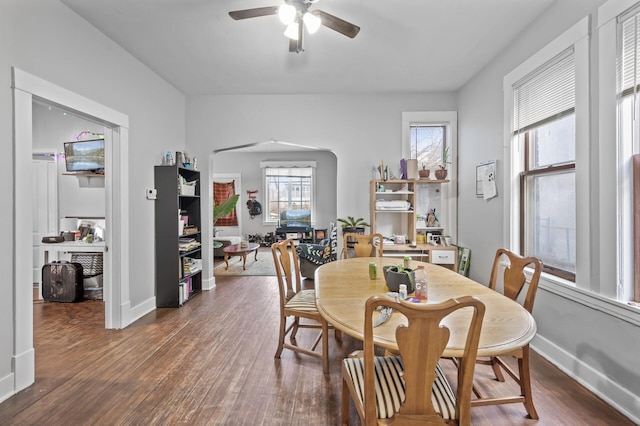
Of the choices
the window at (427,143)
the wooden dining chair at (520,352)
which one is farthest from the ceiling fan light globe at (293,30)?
the window at (427,143)

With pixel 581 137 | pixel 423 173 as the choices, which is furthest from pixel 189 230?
pixel 581 137

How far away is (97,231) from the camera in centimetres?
418

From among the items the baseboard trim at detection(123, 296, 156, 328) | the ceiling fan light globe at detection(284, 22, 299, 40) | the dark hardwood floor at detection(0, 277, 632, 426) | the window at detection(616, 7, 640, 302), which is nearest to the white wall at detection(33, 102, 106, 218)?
the baseboard trim at detection(123, 296, 156, 328)

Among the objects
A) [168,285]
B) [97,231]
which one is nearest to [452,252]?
[168,285]

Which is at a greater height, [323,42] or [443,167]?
[323,42]

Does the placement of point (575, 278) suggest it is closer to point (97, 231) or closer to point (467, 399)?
point (467, 399)

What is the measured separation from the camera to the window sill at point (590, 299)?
1.77 meters

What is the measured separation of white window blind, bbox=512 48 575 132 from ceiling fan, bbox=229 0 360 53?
5.31 feet

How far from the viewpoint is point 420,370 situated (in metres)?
1.05

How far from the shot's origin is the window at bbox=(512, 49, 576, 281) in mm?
2365

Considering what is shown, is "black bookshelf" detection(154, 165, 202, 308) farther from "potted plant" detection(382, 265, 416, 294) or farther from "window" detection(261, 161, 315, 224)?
"window" detection(261, 161, 315, 224)

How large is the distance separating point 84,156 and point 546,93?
515cm

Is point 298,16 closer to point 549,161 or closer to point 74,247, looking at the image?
point 549,161

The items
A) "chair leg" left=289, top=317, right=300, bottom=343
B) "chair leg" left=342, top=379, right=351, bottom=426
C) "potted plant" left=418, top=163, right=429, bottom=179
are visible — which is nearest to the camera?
"chair leg" left=342, top=379, right=351, bottom=426
